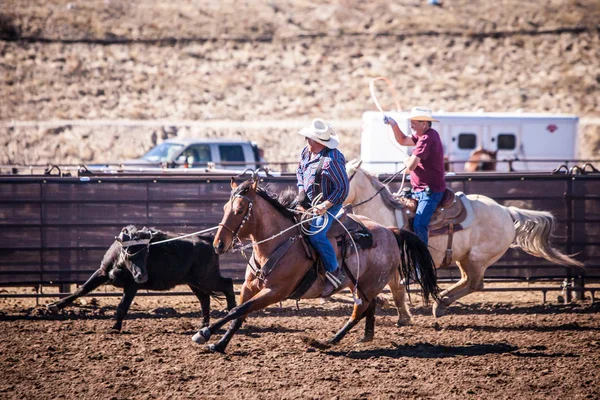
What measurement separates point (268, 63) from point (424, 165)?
1109 inches

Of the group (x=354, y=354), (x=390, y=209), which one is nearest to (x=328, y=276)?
(x=354, y=354)

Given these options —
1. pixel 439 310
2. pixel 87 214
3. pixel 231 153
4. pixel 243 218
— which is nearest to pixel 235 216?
pixel 243 218

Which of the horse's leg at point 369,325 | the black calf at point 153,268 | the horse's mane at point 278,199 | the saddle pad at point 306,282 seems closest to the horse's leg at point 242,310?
the saddle pad at point 306,282

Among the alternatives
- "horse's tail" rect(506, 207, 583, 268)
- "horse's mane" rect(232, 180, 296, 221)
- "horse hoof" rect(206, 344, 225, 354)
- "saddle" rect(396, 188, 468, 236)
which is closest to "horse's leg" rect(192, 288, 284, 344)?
"horse hoof" rect(206, 344, 225, 354)

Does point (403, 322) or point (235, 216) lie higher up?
point (235, 216)

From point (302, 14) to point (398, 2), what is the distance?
18.2 feet

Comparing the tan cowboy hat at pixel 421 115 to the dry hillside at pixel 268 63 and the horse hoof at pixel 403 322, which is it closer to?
the horse hoof at pixel 403 322

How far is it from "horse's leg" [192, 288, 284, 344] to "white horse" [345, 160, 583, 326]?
7.42 feet

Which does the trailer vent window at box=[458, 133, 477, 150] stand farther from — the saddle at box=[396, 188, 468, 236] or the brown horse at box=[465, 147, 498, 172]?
the saddle at box=[396, 188, 468, 236]

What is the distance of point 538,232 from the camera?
9.71 metres

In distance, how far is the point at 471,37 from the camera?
37.8m

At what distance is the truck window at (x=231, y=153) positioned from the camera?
65.3ft

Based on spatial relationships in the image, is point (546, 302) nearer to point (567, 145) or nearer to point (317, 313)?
point (317, 313)

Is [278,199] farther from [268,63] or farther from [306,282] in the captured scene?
[268,63]
